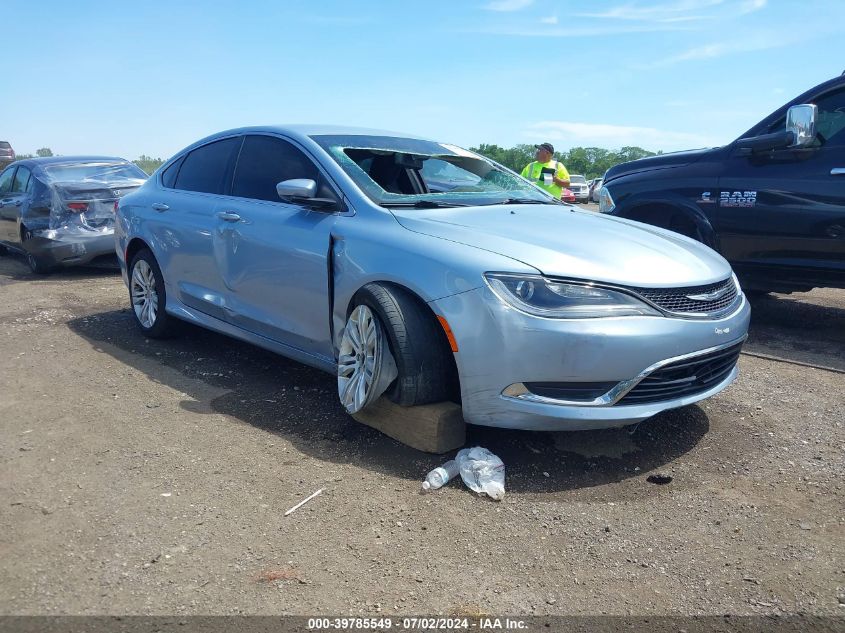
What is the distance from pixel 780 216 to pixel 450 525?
14.0ft

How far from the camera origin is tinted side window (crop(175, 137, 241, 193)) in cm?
509

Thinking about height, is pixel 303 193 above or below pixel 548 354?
above

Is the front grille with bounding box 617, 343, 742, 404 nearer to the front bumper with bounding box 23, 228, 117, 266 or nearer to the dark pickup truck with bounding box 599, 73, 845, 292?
the dark pickup truck with bounding box 599, 73, 845, 292

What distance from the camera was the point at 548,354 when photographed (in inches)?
124

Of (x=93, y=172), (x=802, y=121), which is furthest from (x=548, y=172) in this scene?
(x=93, y=172)

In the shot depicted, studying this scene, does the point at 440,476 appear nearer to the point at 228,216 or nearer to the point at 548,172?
the point at 228,216

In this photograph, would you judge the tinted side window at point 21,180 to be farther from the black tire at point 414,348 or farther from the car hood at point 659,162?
the black tire at point 414,348

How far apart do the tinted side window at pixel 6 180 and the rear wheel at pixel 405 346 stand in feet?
29.3

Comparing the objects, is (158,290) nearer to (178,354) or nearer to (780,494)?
(178,354)

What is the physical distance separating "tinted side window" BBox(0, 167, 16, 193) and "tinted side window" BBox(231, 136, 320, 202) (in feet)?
23.7

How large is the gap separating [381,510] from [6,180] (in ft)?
32.4

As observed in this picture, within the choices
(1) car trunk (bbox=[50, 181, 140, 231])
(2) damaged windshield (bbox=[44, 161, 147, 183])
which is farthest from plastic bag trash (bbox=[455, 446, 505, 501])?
(2) damaged windshield (bbox=[44, 161, 147, 183])

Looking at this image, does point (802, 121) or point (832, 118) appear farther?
point (832, 118)

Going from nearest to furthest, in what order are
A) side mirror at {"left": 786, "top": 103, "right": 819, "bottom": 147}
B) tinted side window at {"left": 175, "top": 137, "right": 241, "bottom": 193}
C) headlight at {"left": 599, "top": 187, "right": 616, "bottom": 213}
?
tinted side window at {"left": 175, "top": 137, "right": 241, "bottom": 193} < side mirror at {"left": 786, "top": 103, "right": 819, "bottom": 147} < headlight at {"left": 599, "top": 187, "right": 616, "bottom": 213}
